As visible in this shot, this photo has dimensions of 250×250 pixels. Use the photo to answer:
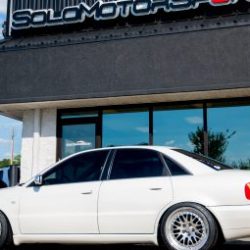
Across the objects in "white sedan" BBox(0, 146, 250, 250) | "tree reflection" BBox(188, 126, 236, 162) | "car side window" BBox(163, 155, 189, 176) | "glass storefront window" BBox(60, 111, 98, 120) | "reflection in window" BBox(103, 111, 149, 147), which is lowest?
"white sedan" BBox(0, 146, 250, 250)

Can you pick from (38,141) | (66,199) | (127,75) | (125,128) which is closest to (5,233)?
(66,199)

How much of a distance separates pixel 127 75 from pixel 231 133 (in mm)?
2910

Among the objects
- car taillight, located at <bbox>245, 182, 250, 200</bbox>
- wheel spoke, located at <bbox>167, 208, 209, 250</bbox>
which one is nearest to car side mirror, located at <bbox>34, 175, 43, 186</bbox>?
wheel spoke, located at <bbox>167, 208, 209, 250</bbox>

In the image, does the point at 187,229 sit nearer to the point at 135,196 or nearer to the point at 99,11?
the point at 135,196

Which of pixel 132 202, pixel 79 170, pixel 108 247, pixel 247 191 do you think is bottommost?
pixel 108 247

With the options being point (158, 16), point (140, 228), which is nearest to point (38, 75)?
point (158, 16)

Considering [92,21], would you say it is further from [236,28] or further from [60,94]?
[236,28]

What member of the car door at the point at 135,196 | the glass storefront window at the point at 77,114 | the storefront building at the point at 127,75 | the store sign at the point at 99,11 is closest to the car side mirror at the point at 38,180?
the car door at the point at 135,196

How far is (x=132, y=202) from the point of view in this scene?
6.67 meters

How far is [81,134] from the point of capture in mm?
14008

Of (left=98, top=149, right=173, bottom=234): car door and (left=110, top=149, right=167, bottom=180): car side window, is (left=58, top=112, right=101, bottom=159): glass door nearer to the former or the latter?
(left=110, top=149, right=167, bottom=180): car side window

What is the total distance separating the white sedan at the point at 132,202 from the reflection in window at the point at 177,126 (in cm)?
583

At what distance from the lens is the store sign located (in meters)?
12.9

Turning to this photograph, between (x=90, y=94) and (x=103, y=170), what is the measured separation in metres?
5.66
